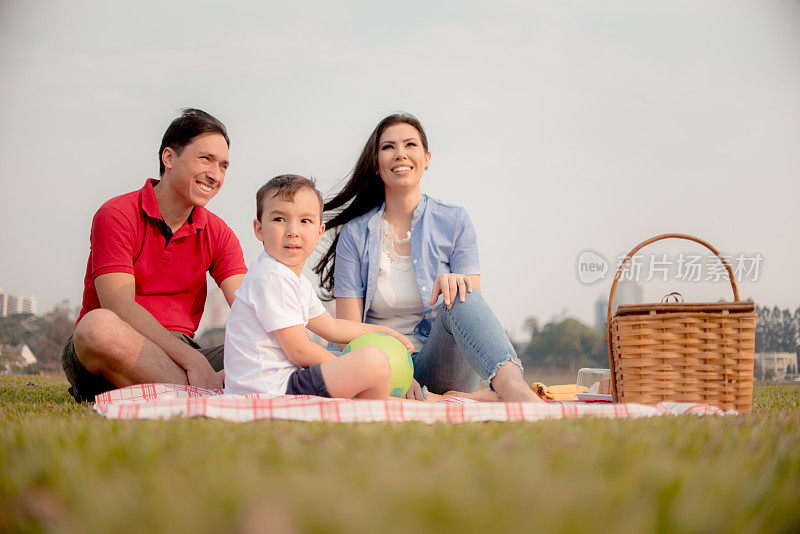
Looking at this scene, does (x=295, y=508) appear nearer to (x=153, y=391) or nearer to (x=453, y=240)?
(x=153, y=391)

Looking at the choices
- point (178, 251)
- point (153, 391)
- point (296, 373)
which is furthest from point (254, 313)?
point (178, 251)

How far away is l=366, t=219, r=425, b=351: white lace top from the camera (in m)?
4.51

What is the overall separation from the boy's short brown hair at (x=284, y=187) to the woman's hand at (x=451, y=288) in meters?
0.91

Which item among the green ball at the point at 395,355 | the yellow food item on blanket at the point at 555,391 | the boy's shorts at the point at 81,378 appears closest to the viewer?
the green ball at the point at 395,355

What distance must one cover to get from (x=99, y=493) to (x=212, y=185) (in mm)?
3420

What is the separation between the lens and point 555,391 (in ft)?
16.0

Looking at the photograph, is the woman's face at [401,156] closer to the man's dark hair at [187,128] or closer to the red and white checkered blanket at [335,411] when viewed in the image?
the man's dark hair at [187,128]

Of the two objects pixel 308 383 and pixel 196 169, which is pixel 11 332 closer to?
pixel 196 169

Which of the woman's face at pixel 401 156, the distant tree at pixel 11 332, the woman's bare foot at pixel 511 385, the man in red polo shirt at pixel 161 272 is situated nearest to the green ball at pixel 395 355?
the woman's bare foot at pixel 511 385

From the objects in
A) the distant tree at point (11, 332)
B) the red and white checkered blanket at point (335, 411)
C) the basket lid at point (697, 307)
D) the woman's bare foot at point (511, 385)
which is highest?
the basket lid at point (697, 307)

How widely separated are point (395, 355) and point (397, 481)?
243 centimetres

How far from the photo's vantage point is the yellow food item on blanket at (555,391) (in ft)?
15.1

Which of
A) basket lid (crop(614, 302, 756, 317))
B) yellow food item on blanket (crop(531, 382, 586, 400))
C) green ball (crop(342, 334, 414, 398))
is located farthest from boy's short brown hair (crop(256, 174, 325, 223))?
yellow food item on blanket (crop(531, 382, 586, 400))

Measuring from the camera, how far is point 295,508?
0.84 m
